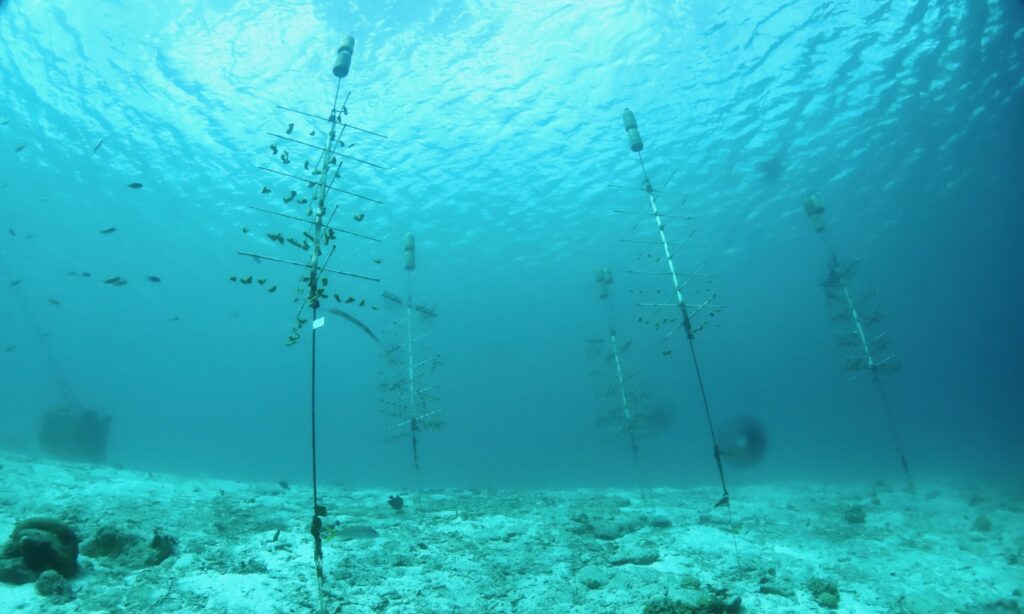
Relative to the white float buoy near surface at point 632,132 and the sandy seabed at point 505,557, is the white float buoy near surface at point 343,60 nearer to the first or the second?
the white float buoy near surface at point 632,132

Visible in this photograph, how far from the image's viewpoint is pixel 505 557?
7406mm

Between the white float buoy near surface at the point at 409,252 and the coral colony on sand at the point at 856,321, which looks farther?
the coral colony on sand at the point at 856,321

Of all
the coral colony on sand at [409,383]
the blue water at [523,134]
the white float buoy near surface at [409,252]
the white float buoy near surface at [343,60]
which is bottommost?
Result: the coral colony on sand at [409,383]

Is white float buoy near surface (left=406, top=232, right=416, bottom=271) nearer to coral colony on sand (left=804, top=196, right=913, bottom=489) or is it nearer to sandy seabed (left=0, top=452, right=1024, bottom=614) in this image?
sandy seabed (left=0, top=452, right=1024, bottom=614)

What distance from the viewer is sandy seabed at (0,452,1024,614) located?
557 centimetres

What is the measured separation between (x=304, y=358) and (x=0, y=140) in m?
88.6

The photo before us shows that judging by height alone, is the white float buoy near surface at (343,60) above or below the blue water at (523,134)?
below

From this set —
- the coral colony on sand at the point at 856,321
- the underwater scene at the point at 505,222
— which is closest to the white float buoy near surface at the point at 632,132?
the underwater scene at the point at 505,222

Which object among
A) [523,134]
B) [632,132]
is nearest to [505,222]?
[523,134]

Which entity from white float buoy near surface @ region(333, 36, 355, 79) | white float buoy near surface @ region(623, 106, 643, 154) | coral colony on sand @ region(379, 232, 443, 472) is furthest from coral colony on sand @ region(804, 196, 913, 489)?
white float buoy near surface @ region(333, 36, 355, 79)

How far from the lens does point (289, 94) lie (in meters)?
19.7

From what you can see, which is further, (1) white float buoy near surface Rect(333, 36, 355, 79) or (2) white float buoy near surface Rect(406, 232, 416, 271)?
(2) white float buoy near surface Rect(406, 232, 416, 271)

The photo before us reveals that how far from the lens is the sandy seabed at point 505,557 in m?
5.57

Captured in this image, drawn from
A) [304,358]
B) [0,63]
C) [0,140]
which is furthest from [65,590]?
[304,358]
